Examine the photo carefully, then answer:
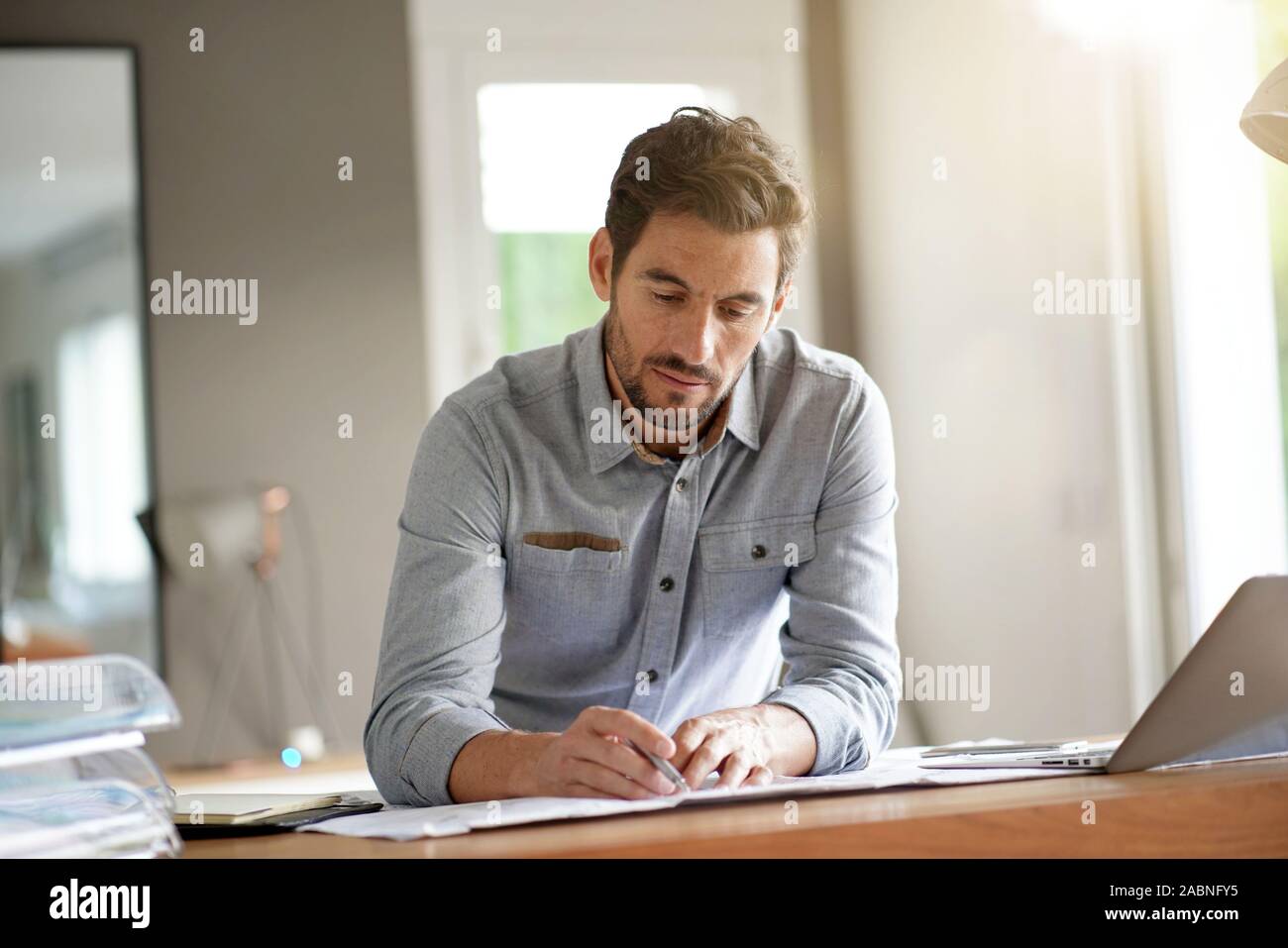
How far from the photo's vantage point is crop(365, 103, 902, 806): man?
1526mm

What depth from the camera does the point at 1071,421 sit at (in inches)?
119

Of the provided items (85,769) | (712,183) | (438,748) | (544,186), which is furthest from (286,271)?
(85,769)

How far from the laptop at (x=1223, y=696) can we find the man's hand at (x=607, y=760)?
34 cm

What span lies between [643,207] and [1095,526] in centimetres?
165

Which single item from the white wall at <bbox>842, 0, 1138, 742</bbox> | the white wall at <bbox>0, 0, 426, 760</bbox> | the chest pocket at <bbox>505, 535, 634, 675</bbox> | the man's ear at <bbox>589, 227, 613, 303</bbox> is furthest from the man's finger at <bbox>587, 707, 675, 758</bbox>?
the white wall at <bbox>0, 0, 426, 760</bbox>

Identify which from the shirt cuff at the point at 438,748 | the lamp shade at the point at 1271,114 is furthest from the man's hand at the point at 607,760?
the lamp shade at the point at 1271,114

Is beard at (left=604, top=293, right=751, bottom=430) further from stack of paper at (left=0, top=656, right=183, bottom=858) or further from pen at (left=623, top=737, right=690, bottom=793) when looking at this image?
stack of paper at (left=0, top=656, right=183, bottom=858)

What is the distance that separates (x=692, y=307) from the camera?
5.16 feet

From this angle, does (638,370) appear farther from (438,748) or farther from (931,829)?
(931,829)

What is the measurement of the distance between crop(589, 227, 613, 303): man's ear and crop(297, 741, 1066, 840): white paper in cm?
72

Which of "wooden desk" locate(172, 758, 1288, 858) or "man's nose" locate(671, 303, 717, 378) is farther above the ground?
"man's nose" locate(671, 303, 717, 378)
